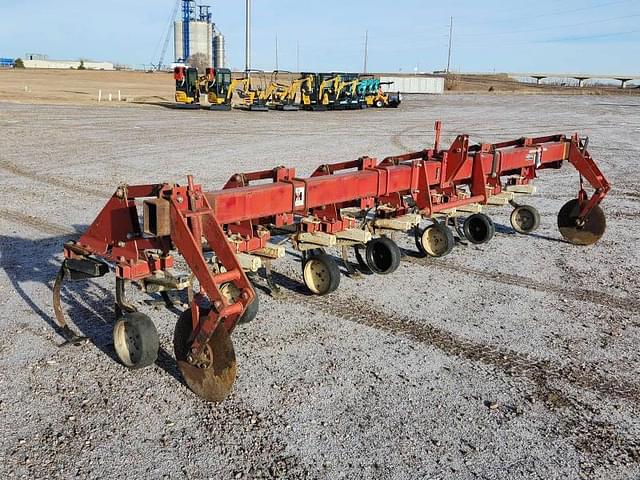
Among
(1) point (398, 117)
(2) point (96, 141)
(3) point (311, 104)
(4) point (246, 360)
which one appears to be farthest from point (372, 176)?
(3) point (311, 104)

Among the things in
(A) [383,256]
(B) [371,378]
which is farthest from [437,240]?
(B) [371,378]

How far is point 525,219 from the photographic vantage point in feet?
27.7

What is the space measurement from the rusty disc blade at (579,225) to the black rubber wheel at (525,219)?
0.31m

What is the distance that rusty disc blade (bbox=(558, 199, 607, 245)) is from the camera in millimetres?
7875

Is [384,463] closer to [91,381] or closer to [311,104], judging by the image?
[91,381]

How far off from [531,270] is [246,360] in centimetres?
365

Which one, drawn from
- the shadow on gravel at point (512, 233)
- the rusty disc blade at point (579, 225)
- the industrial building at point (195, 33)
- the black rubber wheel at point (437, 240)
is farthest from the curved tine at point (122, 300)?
the industrial building at point (195, 33)

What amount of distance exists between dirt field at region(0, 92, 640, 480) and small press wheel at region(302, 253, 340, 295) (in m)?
0.13

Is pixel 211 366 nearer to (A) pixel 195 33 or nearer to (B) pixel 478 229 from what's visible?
(B) pixel 478 229

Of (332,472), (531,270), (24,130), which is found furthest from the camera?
(24,130)

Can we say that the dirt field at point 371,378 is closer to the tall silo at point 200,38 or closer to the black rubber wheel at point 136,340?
the black rubber wheel at point 136,340

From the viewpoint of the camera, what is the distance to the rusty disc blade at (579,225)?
310 inches

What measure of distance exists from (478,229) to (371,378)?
3.83 m

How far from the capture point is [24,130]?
20453 mm
